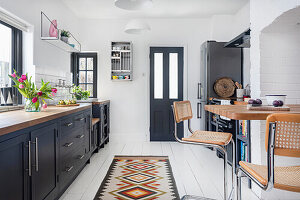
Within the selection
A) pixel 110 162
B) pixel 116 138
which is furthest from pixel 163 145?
pixel 110 162

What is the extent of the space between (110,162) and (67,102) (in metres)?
1.19

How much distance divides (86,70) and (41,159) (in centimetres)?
412

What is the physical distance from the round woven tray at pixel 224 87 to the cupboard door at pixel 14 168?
3.94 metres

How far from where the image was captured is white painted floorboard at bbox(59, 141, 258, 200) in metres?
2.76

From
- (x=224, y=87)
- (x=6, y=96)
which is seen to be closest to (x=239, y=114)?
(x=6, y=96)

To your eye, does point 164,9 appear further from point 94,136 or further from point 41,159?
point 41,159

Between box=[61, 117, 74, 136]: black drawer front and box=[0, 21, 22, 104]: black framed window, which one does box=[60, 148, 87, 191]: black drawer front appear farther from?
box=[0, 21, 22, 104]: black framed window

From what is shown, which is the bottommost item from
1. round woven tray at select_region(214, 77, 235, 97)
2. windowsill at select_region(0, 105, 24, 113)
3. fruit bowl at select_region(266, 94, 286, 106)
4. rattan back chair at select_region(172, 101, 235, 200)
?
rattan back chair at select_region(172, 101, 235, 200)

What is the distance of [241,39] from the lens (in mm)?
3963

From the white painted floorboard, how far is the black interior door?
0.40m

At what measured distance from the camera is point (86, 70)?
590cm

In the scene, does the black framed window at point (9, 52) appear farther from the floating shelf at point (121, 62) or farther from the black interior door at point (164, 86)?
the black interior door at point (164, 86)

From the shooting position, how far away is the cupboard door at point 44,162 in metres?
1.88

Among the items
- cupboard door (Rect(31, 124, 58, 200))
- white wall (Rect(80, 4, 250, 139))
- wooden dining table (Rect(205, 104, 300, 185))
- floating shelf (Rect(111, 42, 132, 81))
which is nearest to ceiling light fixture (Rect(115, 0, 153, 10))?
wooden dining table (Rect(205, 104, 300, 185))
